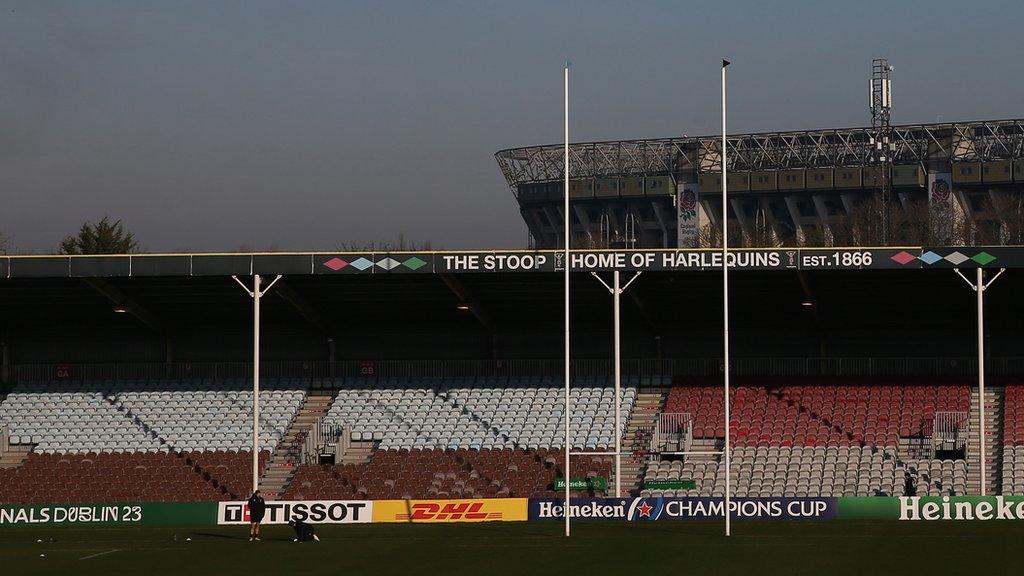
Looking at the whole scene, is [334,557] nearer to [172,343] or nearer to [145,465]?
[145,465]

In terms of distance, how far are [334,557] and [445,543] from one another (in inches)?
152

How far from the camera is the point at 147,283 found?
→ 5478cm

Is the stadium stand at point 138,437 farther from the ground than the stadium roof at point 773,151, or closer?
closer

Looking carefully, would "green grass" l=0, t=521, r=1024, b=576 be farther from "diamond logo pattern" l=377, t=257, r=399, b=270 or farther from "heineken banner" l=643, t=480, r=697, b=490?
"diamond logo pattern" l=377, t=257, r=399, b=270

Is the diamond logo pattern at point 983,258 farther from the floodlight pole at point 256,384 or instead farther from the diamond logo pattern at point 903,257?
the floodlight pole at point 256,384

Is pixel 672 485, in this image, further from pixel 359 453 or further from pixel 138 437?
pixel 138 437

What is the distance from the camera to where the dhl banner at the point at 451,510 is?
148 feet

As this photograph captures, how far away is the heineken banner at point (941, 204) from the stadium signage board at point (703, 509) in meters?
79.0

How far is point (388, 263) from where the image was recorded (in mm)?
50719

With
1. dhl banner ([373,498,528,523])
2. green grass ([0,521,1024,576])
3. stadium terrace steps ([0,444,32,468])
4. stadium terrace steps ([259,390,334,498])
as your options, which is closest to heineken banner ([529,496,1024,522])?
dhl banner ([373,498,528,523])

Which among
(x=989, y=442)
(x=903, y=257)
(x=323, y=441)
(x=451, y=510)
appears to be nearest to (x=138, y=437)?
(x=323, y=441)

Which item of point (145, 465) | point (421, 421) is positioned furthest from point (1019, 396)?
point (145, 465)

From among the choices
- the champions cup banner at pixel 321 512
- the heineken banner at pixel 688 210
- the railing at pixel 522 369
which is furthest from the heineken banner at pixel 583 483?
the heineken banner at pixel 688 210

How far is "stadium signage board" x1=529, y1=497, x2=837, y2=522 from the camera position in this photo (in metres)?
44.2
